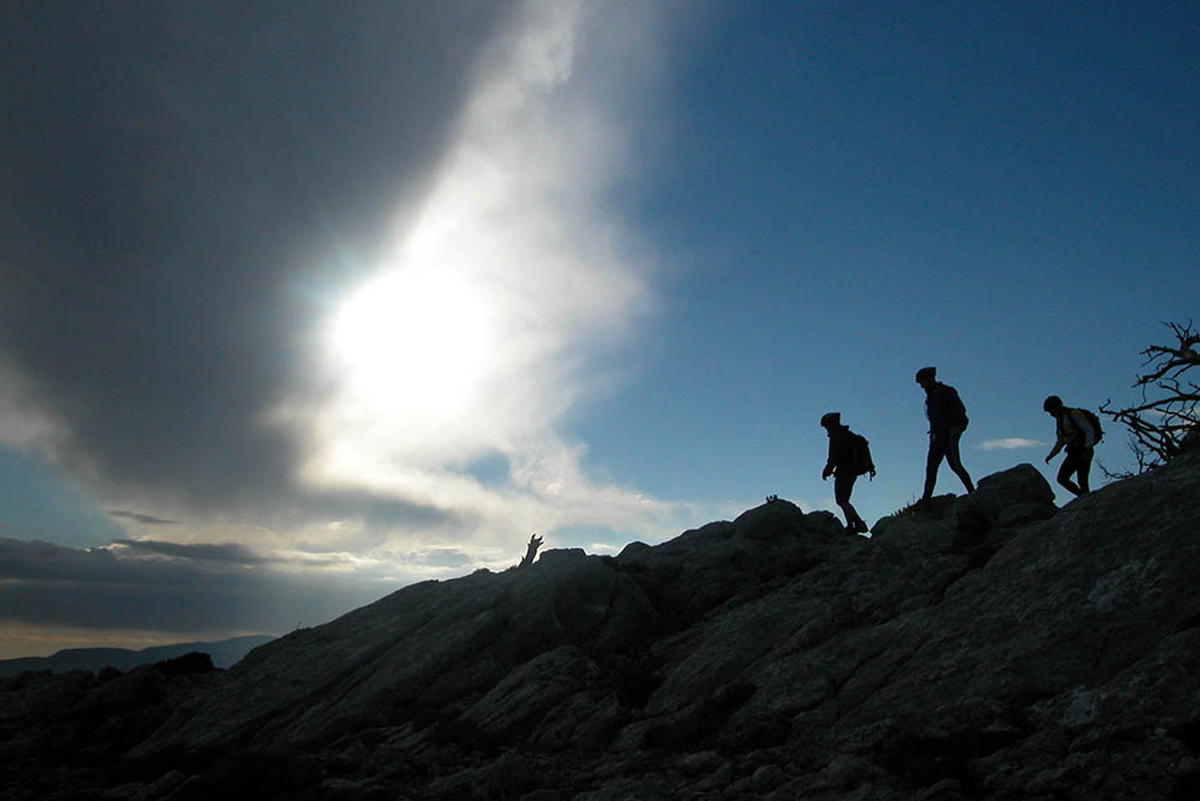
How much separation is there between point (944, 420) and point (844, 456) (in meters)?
3.30

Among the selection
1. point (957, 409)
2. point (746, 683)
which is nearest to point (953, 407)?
point (957, 409)

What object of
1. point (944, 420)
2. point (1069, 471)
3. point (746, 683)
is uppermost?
point (944, 420)

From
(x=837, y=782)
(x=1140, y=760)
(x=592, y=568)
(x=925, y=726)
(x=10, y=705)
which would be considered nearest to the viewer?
(x=1140, y=760)

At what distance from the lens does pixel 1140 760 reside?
743 cm

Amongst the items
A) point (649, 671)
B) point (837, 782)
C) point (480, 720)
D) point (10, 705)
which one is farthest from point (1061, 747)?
point (10, 705)

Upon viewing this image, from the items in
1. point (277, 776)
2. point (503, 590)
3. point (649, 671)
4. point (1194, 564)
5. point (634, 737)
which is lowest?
point (277, 776)

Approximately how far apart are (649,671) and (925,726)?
792 centimetres

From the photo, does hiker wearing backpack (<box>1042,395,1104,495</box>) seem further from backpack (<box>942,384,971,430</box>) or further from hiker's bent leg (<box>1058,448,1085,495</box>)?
backpack (<box>942,384,971,430</box>)

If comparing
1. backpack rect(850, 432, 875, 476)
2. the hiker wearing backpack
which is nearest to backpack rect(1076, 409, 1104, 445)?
the hiker wearing backpack

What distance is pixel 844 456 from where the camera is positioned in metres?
21.8

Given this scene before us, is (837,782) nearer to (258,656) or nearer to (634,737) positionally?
(634,737)

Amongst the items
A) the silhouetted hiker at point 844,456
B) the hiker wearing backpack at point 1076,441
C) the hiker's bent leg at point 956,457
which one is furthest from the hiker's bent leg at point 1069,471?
the silhouetted hiker at point 844,456

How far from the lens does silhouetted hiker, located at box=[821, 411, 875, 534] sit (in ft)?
71.8

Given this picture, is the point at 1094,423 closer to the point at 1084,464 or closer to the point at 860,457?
the point at 1084,464
